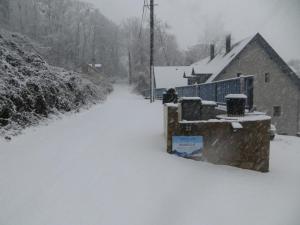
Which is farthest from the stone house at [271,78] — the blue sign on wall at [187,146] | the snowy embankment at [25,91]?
the blue sign on wall at [187,146]

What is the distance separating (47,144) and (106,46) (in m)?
75.0

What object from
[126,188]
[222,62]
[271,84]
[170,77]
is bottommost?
[126,188]

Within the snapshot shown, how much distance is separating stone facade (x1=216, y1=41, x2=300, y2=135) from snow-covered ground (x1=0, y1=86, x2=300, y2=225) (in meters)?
19.3

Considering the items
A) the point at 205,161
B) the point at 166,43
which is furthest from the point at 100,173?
the point at 166,43

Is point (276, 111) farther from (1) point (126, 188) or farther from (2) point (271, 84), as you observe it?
(1) point (126, 188)

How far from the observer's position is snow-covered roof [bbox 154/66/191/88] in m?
38.9

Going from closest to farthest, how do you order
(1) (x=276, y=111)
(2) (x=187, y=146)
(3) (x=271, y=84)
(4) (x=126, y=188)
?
(4) (x=126, y=188) < (2) (x=187, y=146) < (1) (x=276, y=111) < (3) (x=271, y=84)

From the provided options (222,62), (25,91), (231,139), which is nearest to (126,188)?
(231,139)

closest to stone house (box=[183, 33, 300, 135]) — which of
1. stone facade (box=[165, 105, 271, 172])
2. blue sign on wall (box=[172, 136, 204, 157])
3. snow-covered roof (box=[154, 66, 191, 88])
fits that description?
snow-covered roof (box=[154, 66, 191, 88])

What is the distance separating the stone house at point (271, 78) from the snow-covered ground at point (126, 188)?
1918 cm

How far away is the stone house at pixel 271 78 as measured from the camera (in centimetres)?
2516

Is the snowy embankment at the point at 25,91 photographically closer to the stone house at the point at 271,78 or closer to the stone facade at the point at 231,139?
the stone facade at the point at 231,139

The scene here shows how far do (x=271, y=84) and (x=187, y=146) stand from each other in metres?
21.6

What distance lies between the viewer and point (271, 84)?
83.6 ft
